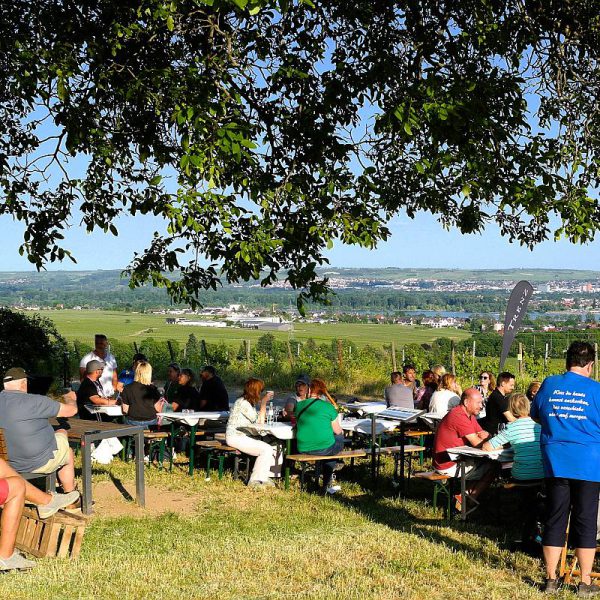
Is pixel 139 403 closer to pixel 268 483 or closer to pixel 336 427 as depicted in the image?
pixel 268 483

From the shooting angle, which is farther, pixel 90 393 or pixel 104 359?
pixel 104 359

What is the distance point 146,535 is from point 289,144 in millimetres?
5251

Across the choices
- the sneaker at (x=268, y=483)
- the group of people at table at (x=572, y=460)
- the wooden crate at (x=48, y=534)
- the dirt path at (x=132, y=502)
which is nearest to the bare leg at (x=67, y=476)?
the dirt path at (x=132, y=502)

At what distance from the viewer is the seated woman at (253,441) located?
9.22 metres

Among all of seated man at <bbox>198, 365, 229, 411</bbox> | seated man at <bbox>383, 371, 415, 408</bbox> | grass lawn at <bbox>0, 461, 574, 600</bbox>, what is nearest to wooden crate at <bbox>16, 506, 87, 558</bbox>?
grass lawn at <bbox>0, 461, 574, 600</bbox>

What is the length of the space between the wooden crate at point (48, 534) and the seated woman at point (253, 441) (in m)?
3.19

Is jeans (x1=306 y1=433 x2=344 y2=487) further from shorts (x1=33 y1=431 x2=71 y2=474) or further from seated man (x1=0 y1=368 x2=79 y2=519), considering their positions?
seated man (x1=0 y1=368 x2=79 y2=519)

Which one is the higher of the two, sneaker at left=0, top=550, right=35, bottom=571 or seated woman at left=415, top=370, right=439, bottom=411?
seated woman at left=415, top=370, right=439, bottom=411

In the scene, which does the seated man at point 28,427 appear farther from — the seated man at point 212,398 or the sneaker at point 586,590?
the seated man at point 212,398

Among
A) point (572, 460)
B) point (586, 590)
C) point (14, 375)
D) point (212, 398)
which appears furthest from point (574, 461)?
point (212, 398)

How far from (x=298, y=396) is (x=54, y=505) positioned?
4158 mm

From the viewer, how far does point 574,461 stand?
536 cm

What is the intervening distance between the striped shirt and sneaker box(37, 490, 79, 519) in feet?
11.7

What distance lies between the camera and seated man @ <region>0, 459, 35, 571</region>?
5672 mm
